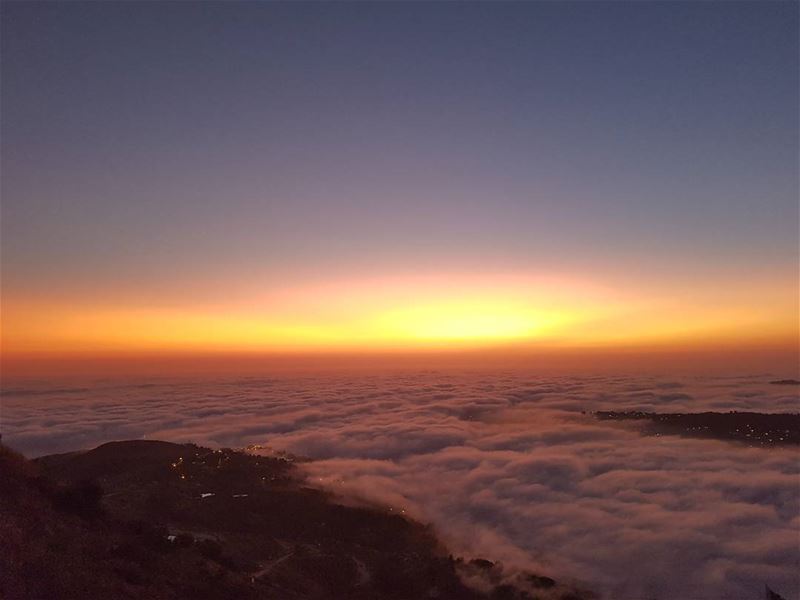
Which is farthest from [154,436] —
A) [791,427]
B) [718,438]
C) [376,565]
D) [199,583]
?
[791,427]

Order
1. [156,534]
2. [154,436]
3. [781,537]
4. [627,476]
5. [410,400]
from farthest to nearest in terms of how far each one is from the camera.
→ [410,400] → [154,436] → [627,476] → [781,537] → [156,534]

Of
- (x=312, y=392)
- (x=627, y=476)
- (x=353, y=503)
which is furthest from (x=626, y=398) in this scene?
(x=353, y=503)

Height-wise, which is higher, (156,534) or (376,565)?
(156,534)

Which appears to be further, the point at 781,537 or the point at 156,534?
the point at 781,537

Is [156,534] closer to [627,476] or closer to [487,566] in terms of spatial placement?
[487,566]

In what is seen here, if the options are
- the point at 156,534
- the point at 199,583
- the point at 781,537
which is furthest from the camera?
the point at 781,537

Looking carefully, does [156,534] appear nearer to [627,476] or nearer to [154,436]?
[627,476]
